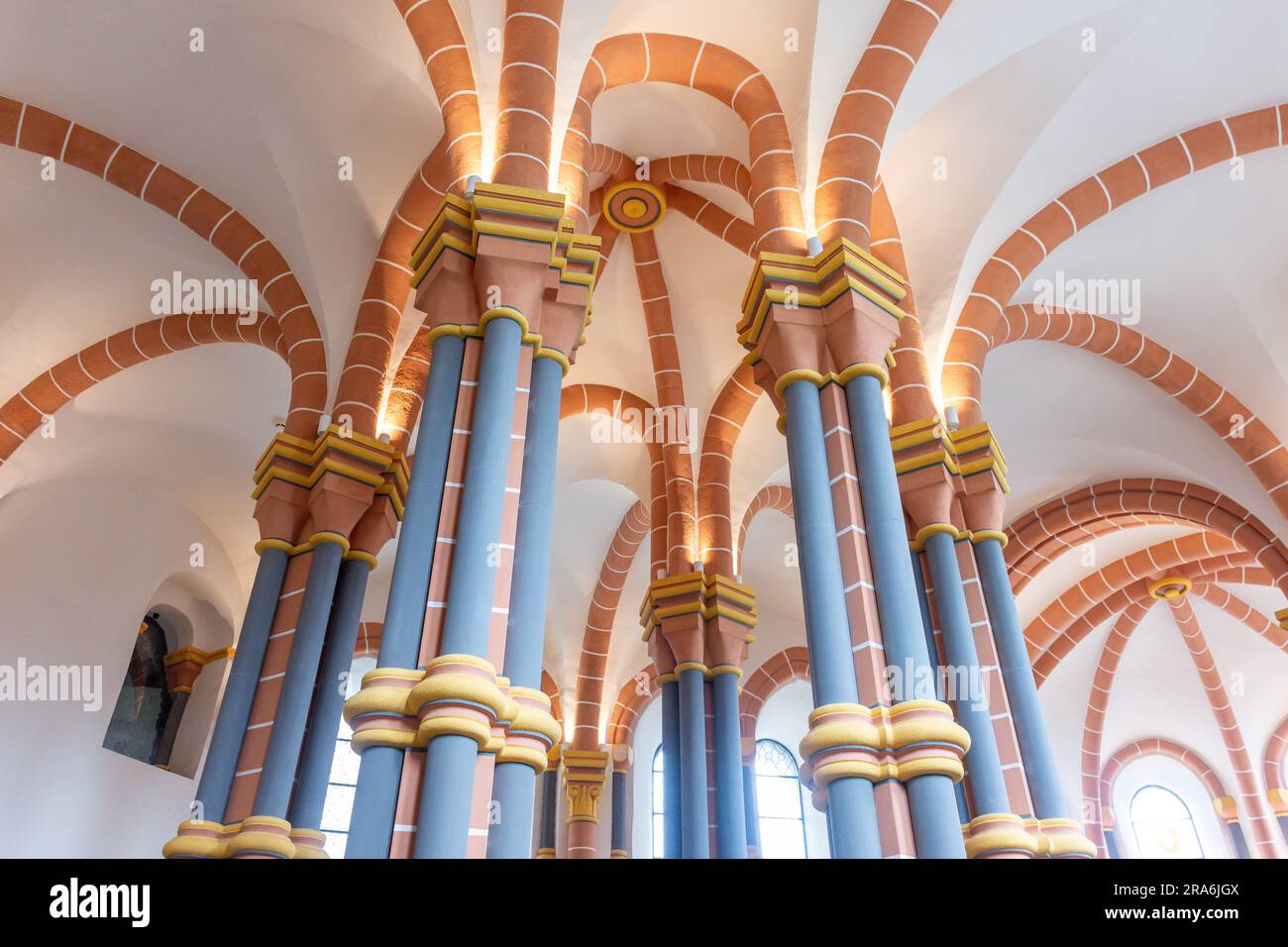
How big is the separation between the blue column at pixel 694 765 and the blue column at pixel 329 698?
102 inches

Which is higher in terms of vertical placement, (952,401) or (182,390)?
(182,390)

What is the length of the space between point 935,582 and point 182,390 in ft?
26.7

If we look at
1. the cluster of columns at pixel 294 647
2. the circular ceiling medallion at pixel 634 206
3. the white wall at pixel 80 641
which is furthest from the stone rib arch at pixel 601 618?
the cluster of columns at pixel 294 647

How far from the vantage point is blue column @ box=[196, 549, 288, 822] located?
19.2 ft

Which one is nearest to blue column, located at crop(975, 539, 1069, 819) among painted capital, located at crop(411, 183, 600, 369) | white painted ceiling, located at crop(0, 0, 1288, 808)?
white painted ceiling, located at crop(0, 0, 1288, 808)

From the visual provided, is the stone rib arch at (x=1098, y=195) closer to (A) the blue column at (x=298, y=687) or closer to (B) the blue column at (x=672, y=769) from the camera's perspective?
(B) the blue column at (x=672, y=769)

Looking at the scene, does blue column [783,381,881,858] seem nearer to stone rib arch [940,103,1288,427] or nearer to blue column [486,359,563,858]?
blue column [486,359,563,858]

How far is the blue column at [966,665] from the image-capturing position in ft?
18.4

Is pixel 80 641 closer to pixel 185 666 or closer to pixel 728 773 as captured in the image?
pixel 185 666

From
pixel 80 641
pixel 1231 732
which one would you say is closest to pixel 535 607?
pixel 80 641

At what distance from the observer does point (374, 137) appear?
771cm

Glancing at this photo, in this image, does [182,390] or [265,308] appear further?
[182,390]
